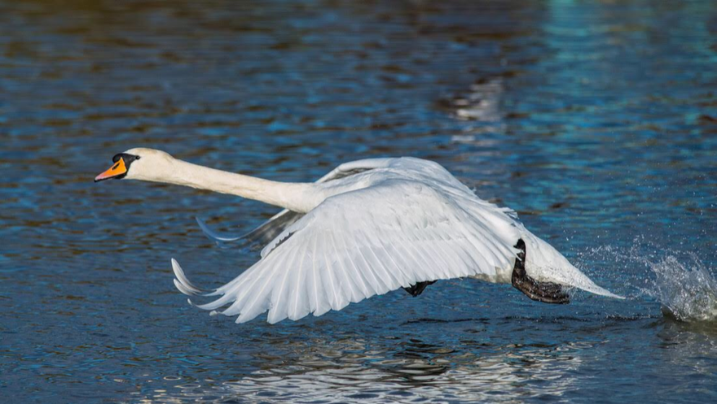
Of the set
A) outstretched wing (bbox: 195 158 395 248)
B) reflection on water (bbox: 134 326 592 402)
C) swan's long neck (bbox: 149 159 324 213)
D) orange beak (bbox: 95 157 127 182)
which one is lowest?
reflection on water (bbox: 134 326 592 402)

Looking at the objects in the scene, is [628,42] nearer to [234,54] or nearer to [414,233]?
[234,54]

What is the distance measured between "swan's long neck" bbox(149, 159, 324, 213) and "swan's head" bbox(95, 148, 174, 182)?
0.05 metres

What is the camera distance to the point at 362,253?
7012mm

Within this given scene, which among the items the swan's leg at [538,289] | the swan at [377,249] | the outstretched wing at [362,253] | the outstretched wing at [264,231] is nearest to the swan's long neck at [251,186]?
the swan at [377,249]

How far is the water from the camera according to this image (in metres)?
7.12

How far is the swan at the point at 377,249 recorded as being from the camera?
6.73 meters

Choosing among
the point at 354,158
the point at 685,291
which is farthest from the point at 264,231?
the point at 354,158

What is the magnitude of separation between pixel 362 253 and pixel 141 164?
239 centimetres

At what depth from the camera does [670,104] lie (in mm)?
15422

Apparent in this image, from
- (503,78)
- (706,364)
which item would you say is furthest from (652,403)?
(503,78)

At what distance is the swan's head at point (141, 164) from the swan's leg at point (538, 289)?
2698 millimetres

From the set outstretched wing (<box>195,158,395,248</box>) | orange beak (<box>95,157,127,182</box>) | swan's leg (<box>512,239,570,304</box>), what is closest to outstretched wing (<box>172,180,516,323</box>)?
swan's leg (<box>512,239,570,304</box>)

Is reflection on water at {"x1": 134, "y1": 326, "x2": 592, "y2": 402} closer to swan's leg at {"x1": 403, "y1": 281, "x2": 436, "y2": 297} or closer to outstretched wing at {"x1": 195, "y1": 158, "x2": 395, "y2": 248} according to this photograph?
swan's leg at {"x1": 403, "y1": 281, "x2": 436, "y2": 297}

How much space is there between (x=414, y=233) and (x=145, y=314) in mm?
2214
